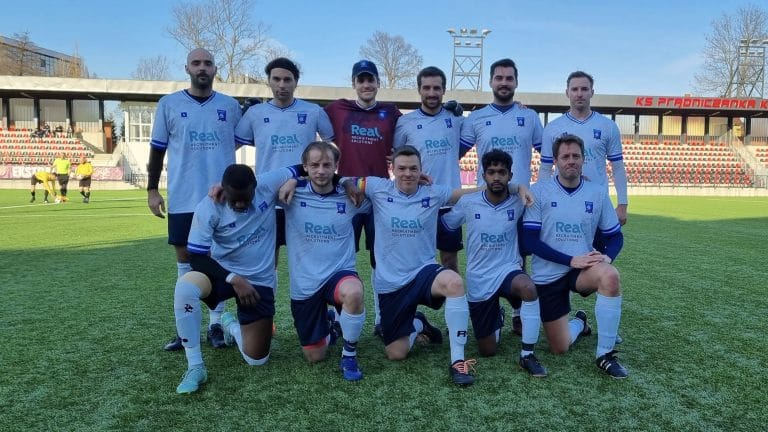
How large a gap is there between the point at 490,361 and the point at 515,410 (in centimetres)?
81

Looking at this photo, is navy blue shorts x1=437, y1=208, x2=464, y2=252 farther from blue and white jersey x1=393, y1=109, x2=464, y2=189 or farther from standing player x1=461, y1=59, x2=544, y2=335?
standing player x1=461, y1=59, x2=544, y2=335

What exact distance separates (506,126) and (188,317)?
2834mm

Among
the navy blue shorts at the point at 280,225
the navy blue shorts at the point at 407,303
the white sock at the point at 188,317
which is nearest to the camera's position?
the white sock at the point at 188,317

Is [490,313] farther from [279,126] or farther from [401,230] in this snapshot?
[279,126]

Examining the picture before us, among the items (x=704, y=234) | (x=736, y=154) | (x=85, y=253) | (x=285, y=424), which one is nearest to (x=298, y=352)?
(x=285, y=424)

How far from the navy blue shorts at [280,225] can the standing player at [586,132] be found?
2.09 metres

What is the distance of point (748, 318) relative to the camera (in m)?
4.68

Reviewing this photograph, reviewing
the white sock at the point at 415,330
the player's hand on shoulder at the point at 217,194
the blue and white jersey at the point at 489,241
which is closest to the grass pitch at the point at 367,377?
the white sock at the point at 415,330

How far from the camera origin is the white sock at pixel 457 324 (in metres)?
3.37

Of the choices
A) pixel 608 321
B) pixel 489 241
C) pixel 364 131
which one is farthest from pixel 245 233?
pixel 608 321

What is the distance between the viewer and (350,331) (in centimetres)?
345

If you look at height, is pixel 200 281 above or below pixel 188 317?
above

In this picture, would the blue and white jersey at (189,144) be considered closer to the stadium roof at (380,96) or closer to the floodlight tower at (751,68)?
the stadium roof at (380,96)

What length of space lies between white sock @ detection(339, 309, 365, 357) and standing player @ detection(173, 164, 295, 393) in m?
0.53
